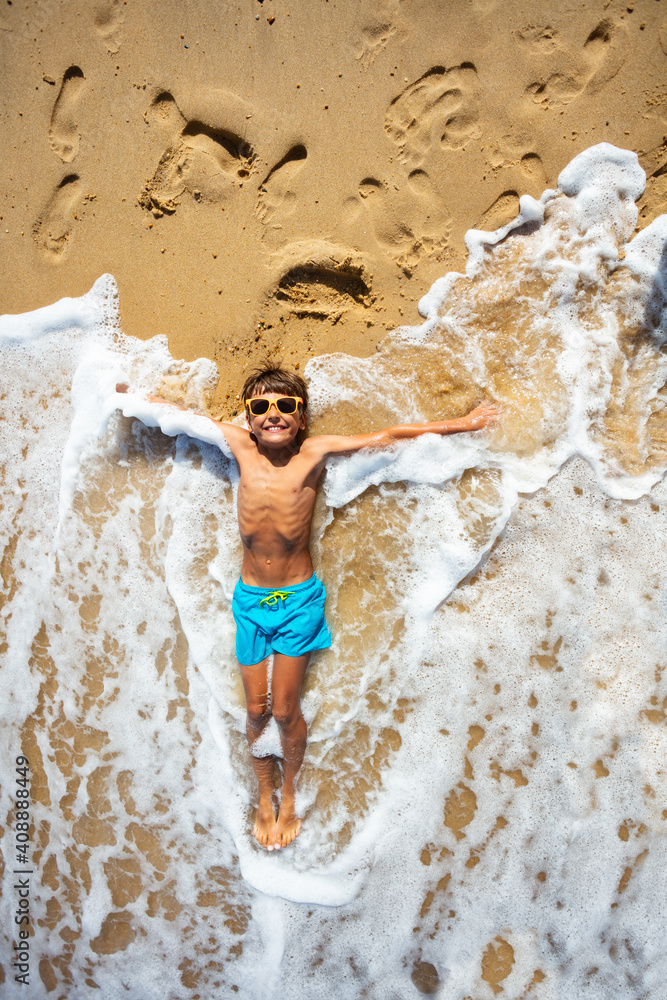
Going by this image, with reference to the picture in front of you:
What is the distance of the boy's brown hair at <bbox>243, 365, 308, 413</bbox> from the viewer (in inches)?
115

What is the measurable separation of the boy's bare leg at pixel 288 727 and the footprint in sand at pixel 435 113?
3140mm

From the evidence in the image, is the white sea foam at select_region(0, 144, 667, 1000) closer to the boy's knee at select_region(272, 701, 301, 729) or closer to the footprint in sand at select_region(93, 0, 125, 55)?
the boy's knee at select_region(272, 701, 301, 729)

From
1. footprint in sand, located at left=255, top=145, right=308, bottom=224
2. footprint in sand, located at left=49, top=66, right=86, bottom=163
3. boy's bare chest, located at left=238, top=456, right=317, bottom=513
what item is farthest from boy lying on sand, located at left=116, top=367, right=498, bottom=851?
footprint in sand, located at left=49, top=66, right=86, bottom=163

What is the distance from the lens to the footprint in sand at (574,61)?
2916mm

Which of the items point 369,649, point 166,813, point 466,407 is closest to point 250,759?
point 166,813

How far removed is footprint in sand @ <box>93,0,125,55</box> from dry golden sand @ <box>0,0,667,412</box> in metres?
0.01

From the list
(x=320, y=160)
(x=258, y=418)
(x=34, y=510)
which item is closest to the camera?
(x=258, y=418)

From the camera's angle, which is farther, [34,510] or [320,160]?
[34,510]

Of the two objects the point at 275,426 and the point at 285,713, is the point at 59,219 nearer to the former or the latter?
the point at 275,426

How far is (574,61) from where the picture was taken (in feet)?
9.62

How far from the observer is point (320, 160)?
10.0ft

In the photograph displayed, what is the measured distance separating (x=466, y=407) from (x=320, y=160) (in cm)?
176

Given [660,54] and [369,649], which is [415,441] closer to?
[369,649]

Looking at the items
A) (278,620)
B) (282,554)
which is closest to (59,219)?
(282,554)
